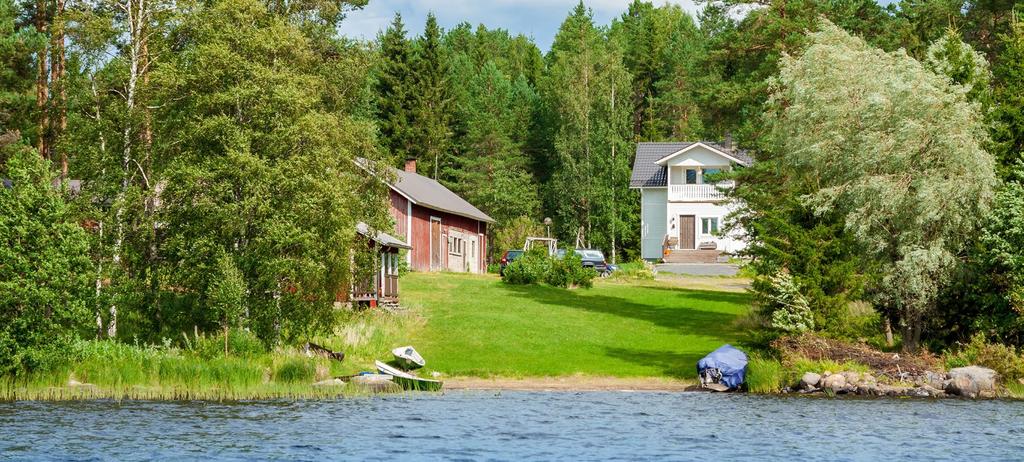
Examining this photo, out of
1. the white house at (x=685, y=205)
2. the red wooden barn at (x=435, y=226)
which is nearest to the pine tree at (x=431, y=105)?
the red wooden barn at (x=435, y=226)

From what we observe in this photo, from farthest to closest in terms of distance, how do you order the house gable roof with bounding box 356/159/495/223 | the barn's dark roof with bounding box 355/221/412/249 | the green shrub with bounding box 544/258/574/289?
the house gable roof with bounding box 356/159/495/223
the green shrub with bounding box 544/258/574/289
the barn's dark roof with bounding box 355/221/412/249

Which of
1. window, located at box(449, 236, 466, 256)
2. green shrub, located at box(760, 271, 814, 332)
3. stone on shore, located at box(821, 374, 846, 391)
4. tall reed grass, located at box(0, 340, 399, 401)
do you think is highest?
window, located at box(449, 236, 466, 256)

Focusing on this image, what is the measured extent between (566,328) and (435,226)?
21.8 m

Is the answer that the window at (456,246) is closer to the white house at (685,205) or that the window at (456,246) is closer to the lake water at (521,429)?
the white house at (685,205)

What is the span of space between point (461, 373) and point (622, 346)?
22.6 ft

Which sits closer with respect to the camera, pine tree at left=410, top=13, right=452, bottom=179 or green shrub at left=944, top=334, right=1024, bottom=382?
green shrub at left=944, top=334, right=1024, bottom=382

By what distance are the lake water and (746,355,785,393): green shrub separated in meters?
1.45

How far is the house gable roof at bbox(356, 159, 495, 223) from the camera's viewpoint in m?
57.3

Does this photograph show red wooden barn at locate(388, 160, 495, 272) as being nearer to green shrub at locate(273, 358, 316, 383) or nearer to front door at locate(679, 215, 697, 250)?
front door at locate(679, 215, 697, 250)

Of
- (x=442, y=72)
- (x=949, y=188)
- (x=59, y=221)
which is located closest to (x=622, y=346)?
(x=949, y=188)

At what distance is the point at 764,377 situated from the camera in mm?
31703

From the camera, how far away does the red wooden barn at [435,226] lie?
57.8 m

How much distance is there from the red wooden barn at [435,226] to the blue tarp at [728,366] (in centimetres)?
2393

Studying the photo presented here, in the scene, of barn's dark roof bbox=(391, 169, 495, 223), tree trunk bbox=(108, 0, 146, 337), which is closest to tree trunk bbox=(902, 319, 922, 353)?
tree trunk bbox=(108, 0, 146, 337)
